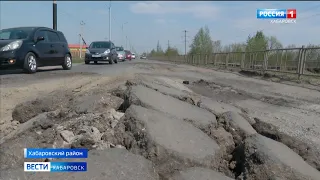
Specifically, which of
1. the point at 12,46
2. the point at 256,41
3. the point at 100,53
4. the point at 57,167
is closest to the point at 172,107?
the point at 57,167

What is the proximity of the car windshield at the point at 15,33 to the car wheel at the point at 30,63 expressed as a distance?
25.0 inches

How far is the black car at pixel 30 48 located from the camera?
33.4ft

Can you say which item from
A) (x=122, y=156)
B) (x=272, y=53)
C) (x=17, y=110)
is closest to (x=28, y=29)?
(x=17, y=110)

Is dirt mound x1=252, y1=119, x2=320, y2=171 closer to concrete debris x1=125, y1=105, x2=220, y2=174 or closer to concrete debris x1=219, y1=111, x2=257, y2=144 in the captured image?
concrete debris x1=219, y1=111, x2=257, y2=144

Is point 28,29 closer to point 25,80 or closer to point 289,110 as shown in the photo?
point 25,80

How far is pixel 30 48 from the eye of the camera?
10836mm

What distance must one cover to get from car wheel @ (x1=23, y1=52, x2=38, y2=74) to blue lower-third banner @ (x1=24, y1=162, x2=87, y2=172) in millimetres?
8094

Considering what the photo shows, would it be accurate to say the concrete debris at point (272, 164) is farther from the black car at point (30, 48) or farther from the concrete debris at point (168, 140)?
the black car at point (30, 48)

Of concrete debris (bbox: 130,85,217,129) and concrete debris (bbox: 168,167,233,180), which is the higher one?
concrete debris (bbox: 130,85,217,129)

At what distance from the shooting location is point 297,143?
4504 millimetres

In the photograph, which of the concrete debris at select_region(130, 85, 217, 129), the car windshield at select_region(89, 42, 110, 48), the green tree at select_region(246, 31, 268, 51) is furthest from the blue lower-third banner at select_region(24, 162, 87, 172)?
the green tree at select_region(246, 31, 268, 51)

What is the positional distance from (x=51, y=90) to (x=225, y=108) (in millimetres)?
4106

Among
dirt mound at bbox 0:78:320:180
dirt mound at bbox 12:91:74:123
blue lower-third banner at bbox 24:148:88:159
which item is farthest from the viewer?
dirt mound at bbox 12:91:74:123

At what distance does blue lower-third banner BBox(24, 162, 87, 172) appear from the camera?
3.07m
